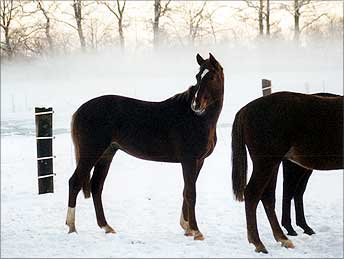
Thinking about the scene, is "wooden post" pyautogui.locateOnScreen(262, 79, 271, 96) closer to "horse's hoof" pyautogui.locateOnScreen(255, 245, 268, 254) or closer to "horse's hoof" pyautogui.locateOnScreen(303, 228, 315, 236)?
"horse's hoof" pyautogui.locateOnScreen(303, 228, 315, 236)

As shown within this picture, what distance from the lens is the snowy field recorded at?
10.3 ft

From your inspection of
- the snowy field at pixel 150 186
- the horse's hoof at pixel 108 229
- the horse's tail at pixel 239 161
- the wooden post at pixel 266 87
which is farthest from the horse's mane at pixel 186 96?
the wooden post at pixel 266 87

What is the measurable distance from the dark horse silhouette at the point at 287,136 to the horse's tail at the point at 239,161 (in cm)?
3

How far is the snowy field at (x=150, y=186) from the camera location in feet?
10.3

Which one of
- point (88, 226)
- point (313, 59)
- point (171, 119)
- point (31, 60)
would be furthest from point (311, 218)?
point (31, 60)

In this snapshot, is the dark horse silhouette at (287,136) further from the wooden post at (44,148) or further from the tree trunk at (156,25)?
the wooden post at (44,148)

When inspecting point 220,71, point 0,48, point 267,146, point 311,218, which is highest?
point 0,48

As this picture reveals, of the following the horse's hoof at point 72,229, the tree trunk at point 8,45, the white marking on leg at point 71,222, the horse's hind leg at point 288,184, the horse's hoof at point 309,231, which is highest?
the tree trunk at point 8,45

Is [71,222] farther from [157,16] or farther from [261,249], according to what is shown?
[157,16]

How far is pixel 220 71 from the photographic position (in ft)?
10.1

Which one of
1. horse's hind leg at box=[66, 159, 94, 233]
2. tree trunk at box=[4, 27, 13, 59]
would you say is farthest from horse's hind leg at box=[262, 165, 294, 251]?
tree trunk at box=[4, 27, 13, 59]

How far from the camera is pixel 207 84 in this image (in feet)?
9.87

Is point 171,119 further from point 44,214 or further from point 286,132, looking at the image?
point 44,214

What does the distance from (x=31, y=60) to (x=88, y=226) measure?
328cm
